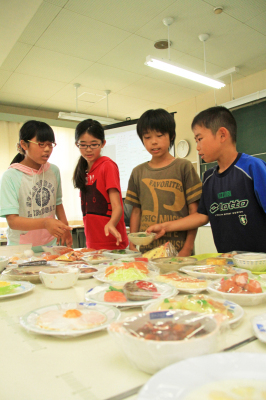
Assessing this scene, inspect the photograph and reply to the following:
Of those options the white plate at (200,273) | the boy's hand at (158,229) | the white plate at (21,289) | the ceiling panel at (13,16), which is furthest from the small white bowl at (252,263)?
the ceiling panel at (13,16)

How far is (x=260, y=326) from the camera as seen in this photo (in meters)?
0.56

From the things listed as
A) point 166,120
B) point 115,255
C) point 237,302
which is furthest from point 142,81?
point 237,302

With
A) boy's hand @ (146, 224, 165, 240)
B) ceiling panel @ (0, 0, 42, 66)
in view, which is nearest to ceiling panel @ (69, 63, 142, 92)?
→ ceiling panel @ (0, 0, 42, 66)

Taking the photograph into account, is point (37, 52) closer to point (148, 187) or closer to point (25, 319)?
point (148, 187)

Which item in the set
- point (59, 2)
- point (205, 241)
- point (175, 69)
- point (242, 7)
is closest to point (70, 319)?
point (59, 2)

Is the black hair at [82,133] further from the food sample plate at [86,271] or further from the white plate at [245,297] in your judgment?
the white plate at [245,297]

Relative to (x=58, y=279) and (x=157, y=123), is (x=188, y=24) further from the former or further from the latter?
(x=58, y=279)

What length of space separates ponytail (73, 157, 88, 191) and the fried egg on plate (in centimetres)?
133

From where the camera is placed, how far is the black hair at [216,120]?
1.55 metres

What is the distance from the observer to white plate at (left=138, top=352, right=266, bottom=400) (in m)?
0.34

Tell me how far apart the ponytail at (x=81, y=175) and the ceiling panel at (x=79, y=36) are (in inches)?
89.2

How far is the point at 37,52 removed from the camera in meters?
3.95

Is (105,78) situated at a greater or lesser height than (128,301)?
greater

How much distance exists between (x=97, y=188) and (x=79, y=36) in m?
2.72
